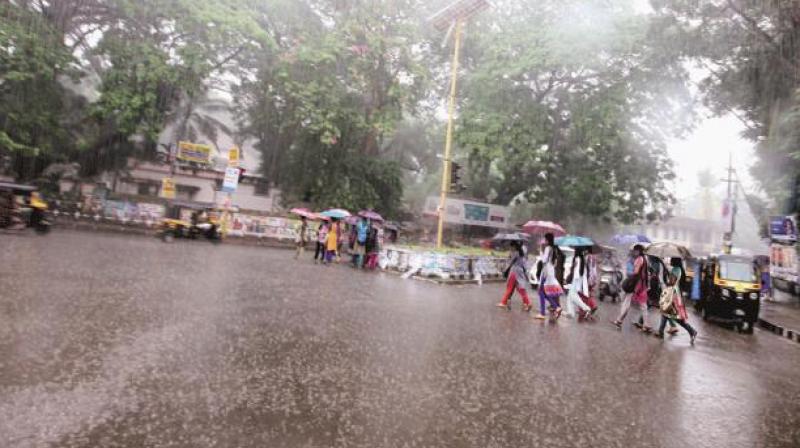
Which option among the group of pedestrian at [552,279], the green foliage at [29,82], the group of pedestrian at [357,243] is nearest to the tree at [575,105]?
the group of pedestrian at [357,243]

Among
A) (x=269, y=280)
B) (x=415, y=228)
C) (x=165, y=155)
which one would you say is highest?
(x=165, y=155)

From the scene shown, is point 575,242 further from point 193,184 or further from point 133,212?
point 193,184

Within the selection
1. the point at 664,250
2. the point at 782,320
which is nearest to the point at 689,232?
the point at 782,320

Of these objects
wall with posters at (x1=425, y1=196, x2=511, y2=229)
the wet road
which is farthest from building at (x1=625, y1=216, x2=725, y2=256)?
the wet road

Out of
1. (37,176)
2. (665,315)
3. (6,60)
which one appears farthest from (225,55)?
(665,315)

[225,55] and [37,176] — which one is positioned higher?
[225,55]

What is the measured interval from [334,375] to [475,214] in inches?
1157

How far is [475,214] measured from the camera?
34.1 m

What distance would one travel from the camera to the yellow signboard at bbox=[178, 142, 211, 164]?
33.2 meters

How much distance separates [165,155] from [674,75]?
30730mm

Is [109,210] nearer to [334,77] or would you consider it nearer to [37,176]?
[37,176]

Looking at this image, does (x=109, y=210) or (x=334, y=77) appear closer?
(x=109, y=210)

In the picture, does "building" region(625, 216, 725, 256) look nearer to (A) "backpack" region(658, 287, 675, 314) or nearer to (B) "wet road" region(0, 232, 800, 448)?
(A) "backpack" region(658, 287, 675, 314)

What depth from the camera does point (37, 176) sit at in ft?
84.8
